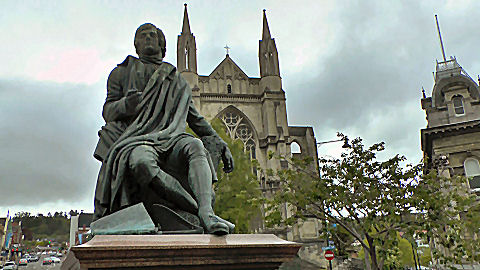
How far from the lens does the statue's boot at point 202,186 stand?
10.9ft

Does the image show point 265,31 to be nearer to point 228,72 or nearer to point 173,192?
point 228,72

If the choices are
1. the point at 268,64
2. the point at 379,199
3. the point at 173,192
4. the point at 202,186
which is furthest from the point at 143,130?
the point at 268,64

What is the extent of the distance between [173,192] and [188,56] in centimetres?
3610

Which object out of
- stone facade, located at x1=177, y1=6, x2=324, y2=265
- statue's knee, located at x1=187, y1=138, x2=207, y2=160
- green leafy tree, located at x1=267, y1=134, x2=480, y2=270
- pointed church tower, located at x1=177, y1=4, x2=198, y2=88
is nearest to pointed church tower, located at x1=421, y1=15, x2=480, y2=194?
green leafy tree, located at x1=267, y1=134, x2=480, y2=270

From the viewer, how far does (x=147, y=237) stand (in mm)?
2770

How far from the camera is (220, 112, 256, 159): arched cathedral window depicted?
38.0m

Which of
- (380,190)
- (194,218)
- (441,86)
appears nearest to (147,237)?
(194,218)

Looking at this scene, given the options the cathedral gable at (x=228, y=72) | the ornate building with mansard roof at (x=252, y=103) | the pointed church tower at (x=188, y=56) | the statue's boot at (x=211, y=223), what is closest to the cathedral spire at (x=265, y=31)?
the ornate building with mansard roof at (x=252, y=103)

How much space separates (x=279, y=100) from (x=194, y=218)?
36.3 m

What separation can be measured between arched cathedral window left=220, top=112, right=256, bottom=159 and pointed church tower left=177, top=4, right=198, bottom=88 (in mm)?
4353

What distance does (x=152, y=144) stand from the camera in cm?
357

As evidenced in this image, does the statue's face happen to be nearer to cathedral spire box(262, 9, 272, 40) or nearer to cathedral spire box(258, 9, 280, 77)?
cathedral spire box(258, 9, 280, 77)

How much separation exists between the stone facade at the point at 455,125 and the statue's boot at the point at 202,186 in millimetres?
22490

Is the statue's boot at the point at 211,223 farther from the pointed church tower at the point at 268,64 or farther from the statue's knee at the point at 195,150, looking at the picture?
the pointed church tower at the point at 268,64
